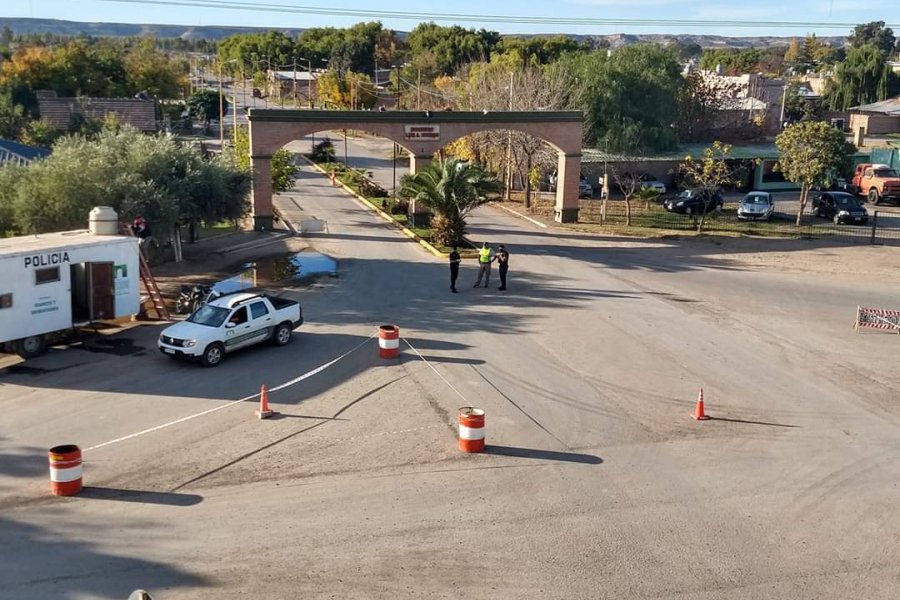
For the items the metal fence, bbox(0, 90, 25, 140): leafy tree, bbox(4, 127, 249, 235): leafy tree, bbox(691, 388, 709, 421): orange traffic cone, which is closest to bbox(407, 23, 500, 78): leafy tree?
bbox(0, 90, 25, 140): leafy tree

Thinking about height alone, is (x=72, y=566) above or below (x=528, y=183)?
below

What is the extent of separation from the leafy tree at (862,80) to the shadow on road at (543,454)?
10284cm

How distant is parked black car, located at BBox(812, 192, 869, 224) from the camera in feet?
135

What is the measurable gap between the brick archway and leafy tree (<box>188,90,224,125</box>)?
215 feet

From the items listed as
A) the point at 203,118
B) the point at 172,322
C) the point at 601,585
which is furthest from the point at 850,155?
the point at 203,118

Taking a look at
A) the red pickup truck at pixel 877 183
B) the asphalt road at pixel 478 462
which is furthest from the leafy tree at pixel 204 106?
the asphalt road at pixel 478 462

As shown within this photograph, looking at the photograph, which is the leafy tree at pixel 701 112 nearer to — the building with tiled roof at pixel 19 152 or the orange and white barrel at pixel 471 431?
the building with tiled roof at pixel 19 152

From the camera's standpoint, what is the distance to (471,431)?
14.1 meters

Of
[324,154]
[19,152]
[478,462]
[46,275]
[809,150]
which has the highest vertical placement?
[809,150]

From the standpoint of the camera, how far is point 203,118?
97250 mm

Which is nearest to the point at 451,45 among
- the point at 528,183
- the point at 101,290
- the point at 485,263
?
the point at 528,183

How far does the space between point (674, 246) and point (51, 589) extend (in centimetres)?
3042

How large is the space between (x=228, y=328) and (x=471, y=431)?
747 centimetres

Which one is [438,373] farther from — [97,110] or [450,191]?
[97,110]
